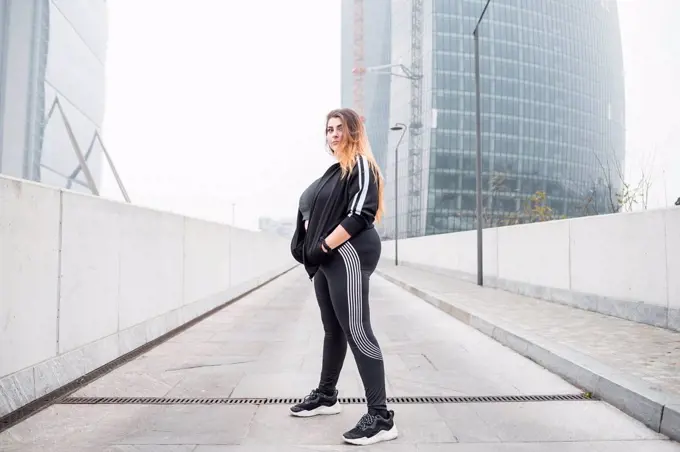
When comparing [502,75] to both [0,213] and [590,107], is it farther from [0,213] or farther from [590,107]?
[0,213]

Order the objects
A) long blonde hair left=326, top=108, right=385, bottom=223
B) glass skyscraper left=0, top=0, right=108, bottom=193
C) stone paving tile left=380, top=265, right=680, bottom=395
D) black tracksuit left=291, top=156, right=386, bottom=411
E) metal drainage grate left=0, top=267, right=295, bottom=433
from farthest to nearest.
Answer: glass skyscraper left=0, top=0, right=108, bottom=193
stone paving tile left=380, top=265, right=680, bottom=395
metal drainage grate left=0, top=267, right=295, bottom=433
long blonde hair left=326, top=108, right=385, bottom=223
black tracksuit left=291, top=156, right=386, bottom=411

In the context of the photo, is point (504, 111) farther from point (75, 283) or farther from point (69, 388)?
point (69, 388)

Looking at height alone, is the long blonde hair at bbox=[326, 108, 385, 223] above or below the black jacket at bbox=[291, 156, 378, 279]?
above

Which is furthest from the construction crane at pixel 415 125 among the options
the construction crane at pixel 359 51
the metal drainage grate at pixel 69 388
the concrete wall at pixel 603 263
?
the metal drainage grate at pixel 69 388

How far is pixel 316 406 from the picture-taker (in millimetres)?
3316

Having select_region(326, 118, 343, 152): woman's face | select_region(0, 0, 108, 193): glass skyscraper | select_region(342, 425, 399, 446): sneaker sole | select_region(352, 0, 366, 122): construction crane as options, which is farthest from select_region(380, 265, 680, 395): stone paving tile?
select_region(352, 0, 366, 122): construction crane

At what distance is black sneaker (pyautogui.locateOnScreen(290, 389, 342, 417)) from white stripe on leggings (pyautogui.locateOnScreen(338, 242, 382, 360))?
0.62m

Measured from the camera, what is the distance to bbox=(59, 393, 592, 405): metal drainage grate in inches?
144

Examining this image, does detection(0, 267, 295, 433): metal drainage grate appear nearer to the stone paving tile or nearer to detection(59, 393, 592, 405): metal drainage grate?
detection(59, 393, 592, 405): metal drainage grate

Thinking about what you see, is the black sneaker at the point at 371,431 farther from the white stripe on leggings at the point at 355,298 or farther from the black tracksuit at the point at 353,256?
the white stripe on leggings at the point at 355,298

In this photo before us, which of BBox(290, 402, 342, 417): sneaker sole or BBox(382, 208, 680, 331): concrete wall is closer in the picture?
BBox(290, 402, 342, 417): sneaker sole

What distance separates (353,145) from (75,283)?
2561 millimetres

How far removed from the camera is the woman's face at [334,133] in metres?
3.12

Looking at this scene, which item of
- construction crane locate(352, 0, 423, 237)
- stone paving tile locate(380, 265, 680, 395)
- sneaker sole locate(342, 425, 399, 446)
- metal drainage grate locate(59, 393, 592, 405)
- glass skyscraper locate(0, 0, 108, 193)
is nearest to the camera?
sneaker sole locate(342, 425, 399, 446)
